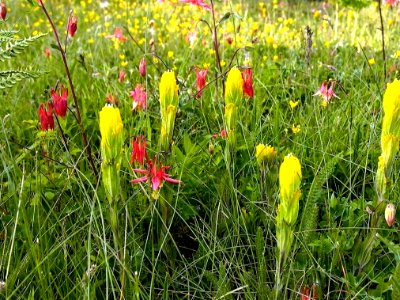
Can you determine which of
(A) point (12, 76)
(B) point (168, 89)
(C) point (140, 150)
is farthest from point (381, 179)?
(A) point (12, 76)

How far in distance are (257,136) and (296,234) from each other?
0.59 metres

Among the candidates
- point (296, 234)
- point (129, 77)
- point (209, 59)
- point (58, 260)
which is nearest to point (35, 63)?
point (129, 77)

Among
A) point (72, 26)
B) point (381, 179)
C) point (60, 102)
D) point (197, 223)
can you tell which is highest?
point (72, 26)

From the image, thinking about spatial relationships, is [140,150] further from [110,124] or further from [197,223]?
[110,124]

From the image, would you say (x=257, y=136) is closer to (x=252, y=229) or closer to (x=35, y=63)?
(x=252, y=229)

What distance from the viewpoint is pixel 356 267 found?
61.4 inches

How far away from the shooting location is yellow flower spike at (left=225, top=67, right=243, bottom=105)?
1.48m

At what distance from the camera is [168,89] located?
1.48 metres

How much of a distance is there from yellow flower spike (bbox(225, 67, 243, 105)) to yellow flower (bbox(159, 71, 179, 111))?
14 cm

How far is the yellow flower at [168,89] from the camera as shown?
1.45m

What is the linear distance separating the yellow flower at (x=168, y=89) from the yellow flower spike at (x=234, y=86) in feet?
0.45

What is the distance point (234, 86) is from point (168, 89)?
0.56 feet

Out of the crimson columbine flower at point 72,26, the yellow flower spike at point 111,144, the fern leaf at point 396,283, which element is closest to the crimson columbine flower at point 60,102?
the crimson columbine flower at point 72,26

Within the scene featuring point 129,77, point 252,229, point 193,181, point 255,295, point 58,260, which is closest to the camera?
point 255,295
